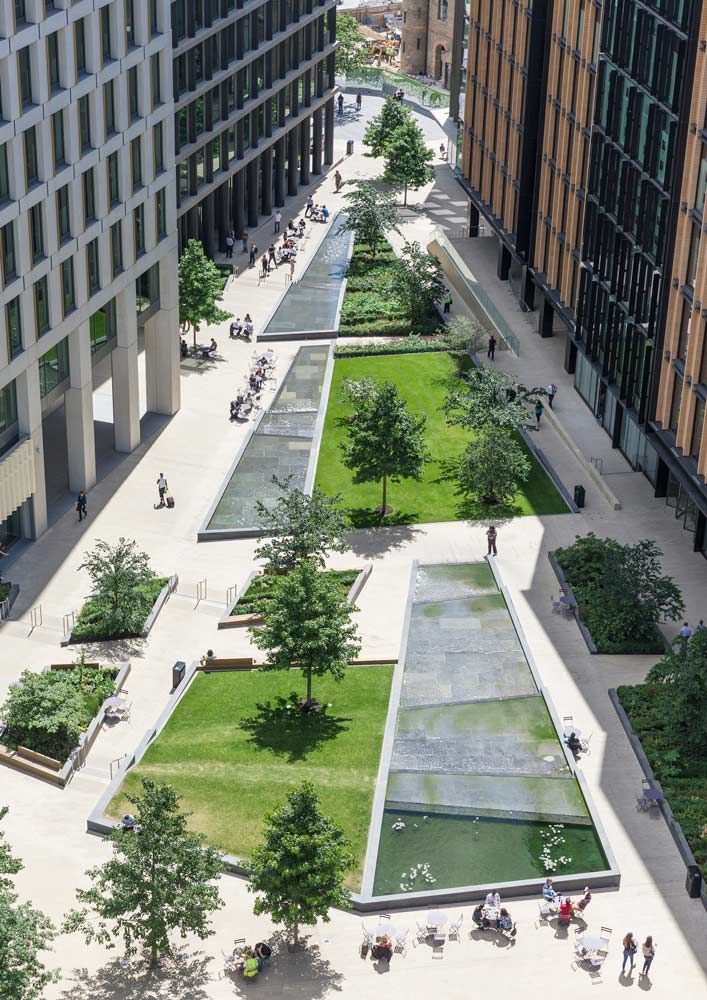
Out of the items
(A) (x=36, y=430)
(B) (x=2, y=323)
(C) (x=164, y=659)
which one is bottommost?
(C) (x=164, y=659)

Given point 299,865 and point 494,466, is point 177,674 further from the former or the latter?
point 494,466

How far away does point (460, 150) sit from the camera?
353 feet

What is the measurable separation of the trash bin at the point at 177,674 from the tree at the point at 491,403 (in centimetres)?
2185

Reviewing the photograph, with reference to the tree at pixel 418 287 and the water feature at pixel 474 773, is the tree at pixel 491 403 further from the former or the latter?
the water feature at pixel 474 773

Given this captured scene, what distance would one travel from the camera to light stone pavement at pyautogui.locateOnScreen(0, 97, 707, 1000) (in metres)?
Result: 46.2

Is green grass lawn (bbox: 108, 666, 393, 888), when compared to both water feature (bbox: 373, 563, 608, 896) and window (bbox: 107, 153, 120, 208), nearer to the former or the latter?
water feature (bbox: 373, 563, 608, 896)

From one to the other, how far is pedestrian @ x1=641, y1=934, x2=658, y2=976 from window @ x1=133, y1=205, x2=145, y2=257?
40325mm

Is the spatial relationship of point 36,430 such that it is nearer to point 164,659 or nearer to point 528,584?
point 164,659

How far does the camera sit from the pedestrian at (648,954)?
45906 mm

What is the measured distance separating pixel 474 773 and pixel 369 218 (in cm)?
5365

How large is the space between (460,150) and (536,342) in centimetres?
2308

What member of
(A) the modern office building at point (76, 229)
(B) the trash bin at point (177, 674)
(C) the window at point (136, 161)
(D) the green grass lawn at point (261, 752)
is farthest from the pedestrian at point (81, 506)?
Result: (C) the window at point (136, 161)

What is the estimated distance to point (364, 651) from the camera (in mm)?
61656

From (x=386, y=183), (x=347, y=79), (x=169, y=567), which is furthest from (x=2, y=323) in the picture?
(x=347, y=79)
